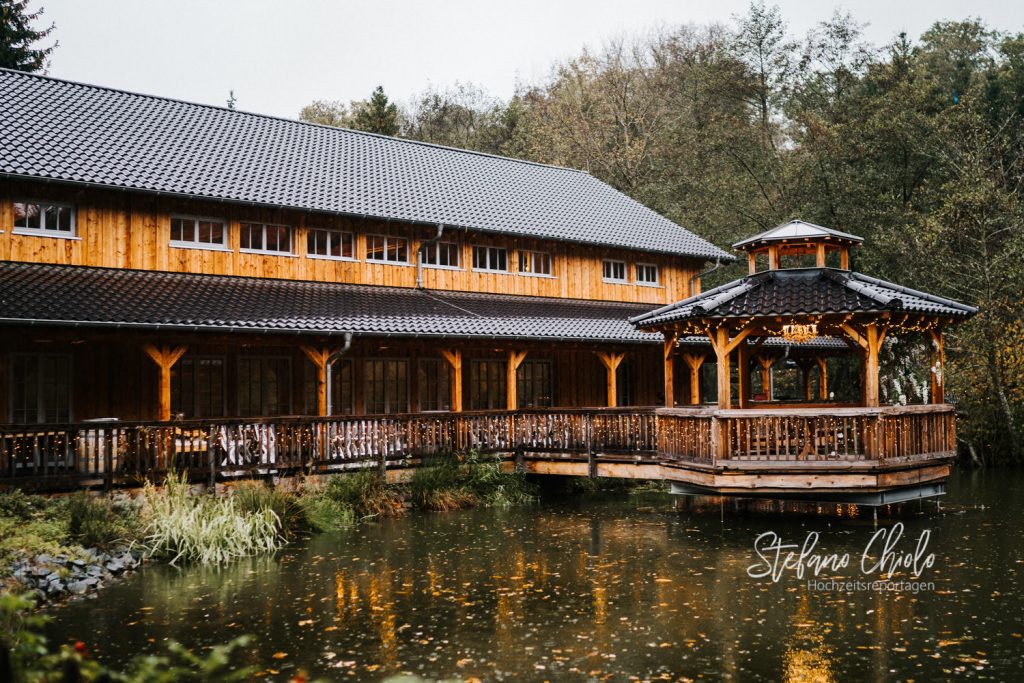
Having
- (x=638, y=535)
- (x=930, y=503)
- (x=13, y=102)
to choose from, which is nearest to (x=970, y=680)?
(x=638, y=535)

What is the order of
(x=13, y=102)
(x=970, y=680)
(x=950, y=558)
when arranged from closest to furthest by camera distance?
(x=970, y=680) < (x=950, y=558) < (x=13, y=102)

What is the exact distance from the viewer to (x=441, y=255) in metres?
22.7

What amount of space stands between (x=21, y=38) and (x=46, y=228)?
21677 millimetres

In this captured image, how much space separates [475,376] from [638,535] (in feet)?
29.3

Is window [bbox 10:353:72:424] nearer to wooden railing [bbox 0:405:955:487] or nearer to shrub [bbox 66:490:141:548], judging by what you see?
wooden railing [bbox 0:405:955:487]

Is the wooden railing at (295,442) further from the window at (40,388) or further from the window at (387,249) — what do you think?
the window at (387,249)

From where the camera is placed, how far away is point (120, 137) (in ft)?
64.8

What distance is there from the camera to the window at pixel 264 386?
1898 centimetres

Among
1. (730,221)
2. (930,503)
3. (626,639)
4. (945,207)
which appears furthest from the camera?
(730,221)

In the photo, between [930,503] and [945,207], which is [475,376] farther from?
[945,207]

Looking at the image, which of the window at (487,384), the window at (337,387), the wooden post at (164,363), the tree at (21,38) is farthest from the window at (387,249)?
the tree at (21,38)

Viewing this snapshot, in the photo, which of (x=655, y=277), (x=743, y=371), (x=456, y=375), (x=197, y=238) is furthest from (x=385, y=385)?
(x=655, y=277)

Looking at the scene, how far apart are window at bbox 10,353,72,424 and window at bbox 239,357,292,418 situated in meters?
3.47

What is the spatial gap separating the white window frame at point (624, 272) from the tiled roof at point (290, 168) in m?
0.78
